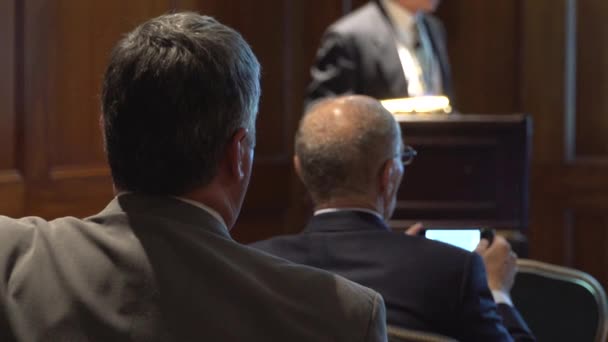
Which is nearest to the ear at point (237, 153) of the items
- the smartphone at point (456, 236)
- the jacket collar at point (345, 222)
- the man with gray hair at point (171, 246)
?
the man with gray hair at point (171, 246)

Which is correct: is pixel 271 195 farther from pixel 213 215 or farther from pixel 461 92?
pixel 213 215

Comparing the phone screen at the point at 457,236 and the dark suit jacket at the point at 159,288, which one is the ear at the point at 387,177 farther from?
the dark suit jacket at the point at 159,288

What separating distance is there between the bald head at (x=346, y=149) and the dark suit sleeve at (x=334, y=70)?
1679 mm

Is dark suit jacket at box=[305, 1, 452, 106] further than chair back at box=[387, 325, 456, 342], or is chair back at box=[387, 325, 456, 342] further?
dark suit jacket at box=[305, 1, 452, 106]

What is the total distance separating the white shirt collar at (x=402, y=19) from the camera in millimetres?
3918

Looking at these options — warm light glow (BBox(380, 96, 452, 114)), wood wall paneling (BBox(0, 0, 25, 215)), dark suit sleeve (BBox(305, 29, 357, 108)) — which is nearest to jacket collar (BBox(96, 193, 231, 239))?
wood wall paneling (BBox(0, 0, 25, 215))

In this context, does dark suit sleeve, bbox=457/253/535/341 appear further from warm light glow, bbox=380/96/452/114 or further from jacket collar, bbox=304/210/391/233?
warm light glow, bbox=380/96/452/114

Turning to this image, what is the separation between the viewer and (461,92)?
463 centimetres

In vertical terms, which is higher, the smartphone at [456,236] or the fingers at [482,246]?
the fingers at [482,246]

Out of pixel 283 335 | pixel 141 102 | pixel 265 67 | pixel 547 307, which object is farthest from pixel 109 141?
pixel 265 67

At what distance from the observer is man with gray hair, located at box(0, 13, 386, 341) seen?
0.99m

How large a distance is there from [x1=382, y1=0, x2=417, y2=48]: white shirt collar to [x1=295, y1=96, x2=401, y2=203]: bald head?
1939mm

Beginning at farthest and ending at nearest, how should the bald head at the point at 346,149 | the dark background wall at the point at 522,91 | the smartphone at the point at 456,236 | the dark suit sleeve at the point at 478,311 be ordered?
the dark background wall at the point at 522,91 < the smartphone at the point at 456,236 < the bald head at the point at 346,149 < the dark suit sleeve at the point at 478,311

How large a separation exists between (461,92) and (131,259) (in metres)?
3.77
